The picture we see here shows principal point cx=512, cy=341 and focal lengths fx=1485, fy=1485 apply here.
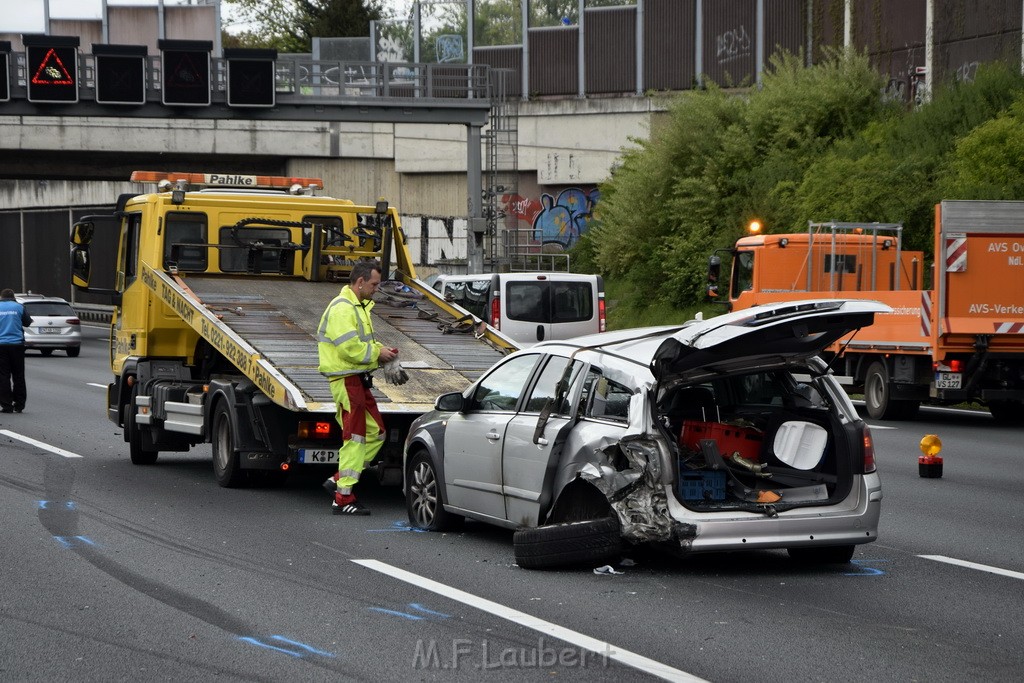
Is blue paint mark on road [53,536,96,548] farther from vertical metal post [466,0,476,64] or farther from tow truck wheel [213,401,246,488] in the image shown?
vertical metal post [466,0,476,64]

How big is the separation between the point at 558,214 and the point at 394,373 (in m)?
38.1

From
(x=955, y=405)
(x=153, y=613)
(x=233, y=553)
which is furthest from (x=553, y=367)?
(x=955, y=405)

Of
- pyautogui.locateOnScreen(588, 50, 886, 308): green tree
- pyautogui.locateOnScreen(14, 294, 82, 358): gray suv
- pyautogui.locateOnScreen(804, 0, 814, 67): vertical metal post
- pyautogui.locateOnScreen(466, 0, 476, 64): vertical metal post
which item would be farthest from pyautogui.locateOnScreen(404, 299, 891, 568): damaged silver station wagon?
pyautogui.locateOnScreen(466, 0, 476, 64): vertical metal post

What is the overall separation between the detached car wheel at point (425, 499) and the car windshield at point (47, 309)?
95.3ft

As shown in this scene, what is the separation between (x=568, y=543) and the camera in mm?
8438

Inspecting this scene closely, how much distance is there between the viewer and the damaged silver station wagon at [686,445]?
8156mm

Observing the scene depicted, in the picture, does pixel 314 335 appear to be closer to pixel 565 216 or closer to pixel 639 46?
pixel 565 216

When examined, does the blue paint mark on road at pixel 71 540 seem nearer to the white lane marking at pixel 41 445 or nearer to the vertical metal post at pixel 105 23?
the white lane marking at pixel 41 445

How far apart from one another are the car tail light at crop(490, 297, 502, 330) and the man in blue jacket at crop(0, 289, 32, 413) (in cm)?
699

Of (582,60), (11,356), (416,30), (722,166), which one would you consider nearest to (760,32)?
(582,60)

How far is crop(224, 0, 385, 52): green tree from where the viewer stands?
7719cm

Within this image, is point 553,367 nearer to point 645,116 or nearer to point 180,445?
point 180,445

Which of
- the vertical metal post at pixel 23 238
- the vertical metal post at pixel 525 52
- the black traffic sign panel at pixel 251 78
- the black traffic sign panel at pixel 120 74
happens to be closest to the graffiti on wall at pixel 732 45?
the vertical metal post at pixel 525 52

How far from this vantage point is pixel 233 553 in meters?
9.36
